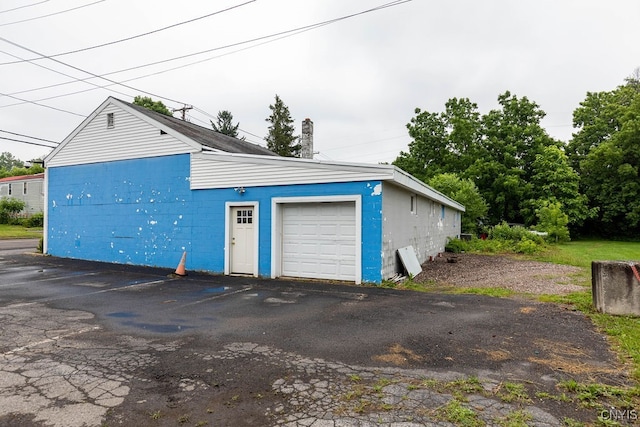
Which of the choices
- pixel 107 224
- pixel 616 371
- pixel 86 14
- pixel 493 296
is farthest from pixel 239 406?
pixel 86 14

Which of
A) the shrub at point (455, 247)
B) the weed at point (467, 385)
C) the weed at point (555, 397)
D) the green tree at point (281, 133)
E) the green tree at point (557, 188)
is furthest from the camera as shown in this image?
the green tree at point (281, 133)

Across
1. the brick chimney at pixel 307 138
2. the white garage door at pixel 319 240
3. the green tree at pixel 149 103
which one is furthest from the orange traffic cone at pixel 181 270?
the green tree at pixel 149 103

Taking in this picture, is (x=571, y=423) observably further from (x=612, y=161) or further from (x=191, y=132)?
(x=612, y=161)

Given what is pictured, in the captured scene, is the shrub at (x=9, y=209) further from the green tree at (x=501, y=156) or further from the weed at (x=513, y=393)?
the weed at (x=513, y=393)

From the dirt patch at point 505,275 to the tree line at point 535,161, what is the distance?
12180 millimetres

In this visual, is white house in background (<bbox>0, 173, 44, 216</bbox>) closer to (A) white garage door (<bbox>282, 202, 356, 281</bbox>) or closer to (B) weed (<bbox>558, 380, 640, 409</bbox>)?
(A) white garage door (<bbox>282, 202, 356, 281</bbox>)

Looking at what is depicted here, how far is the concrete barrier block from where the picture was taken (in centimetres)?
589

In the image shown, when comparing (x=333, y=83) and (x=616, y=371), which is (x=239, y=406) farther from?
(x=333, y=83)

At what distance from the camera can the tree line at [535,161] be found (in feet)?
96.5

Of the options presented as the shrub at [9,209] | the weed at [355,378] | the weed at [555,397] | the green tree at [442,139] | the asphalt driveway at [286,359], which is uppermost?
the green tree at [442,139]

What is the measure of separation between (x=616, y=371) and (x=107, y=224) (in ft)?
48.1

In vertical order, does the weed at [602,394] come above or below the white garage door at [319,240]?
below

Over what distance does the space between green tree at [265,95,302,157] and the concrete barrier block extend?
40.0m

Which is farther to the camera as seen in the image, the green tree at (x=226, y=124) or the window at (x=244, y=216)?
the green tree at (x=226, y=124)
